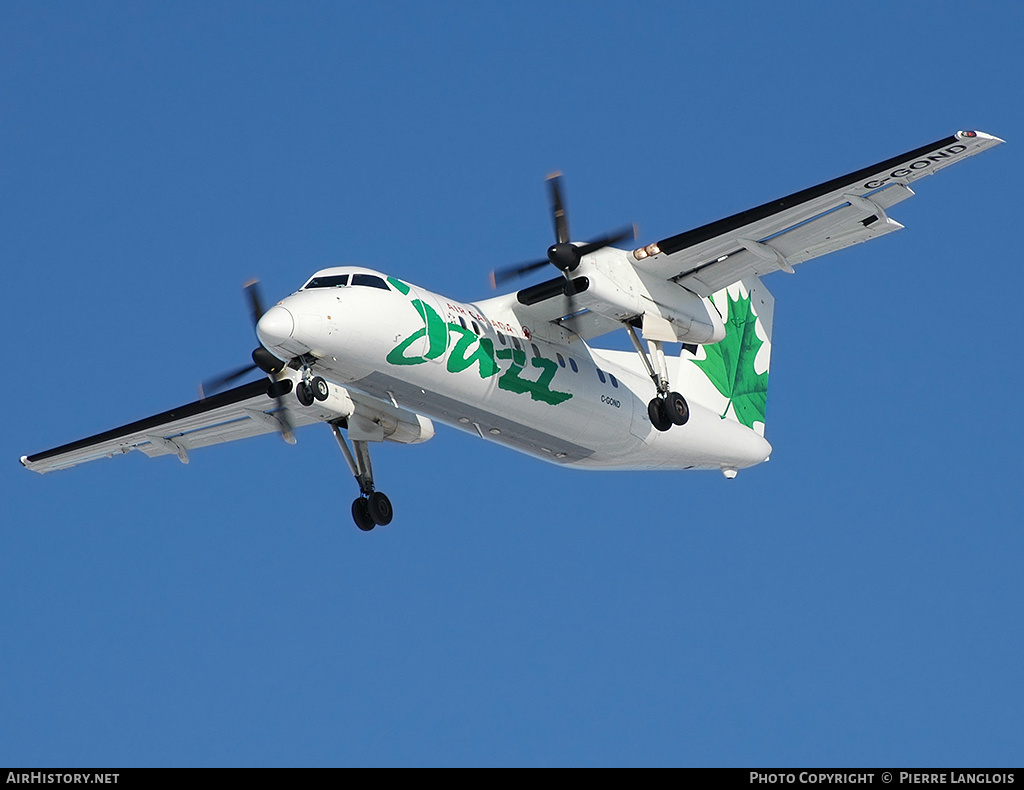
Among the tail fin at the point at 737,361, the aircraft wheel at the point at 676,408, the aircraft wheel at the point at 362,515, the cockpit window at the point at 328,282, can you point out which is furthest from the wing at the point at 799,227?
the aircraft wheel at the point at 362,515

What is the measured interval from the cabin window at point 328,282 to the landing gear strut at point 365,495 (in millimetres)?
3769

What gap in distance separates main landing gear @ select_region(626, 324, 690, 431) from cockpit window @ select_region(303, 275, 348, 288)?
14.0 ft

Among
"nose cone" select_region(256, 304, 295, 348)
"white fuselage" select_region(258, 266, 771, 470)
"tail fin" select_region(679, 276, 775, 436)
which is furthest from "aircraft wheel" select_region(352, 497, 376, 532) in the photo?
"tail fin" select_region(679, 276, 775, 436)

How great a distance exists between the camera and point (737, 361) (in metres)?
22.9

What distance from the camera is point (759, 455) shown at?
2145cm

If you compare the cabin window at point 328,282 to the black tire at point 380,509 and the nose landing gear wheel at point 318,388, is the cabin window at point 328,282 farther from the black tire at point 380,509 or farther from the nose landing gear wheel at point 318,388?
the black tire at point 380,509

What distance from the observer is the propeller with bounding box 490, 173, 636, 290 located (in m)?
17.1

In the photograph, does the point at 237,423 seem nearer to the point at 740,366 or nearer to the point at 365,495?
the point at 365,495

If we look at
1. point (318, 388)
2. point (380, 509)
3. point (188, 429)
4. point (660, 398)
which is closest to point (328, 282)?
point (318, 388)

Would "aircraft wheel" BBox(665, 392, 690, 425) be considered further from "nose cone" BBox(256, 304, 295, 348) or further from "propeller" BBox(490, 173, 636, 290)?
"nose cone" BBox(256, 304, 295, 348)

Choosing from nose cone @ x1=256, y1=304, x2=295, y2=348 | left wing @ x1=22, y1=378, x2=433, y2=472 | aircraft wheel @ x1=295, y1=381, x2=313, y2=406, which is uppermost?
left wing @ x1=22, y1=378, x2=433, y2=472

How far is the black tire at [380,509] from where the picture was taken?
62.6 ft

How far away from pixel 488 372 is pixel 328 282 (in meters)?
2.48
